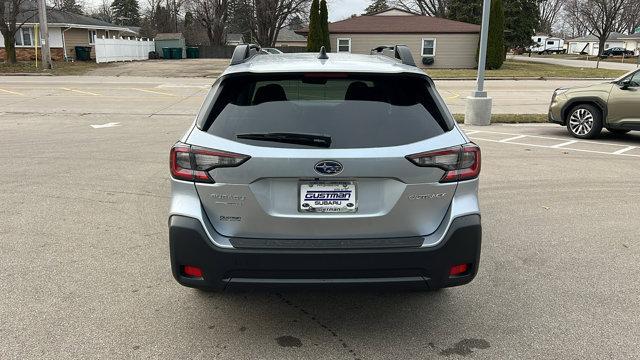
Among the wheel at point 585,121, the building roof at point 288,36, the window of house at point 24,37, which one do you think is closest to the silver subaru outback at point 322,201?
the wheel at point 585,121

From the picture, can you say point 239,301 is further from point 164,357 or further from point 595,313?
point 595,313

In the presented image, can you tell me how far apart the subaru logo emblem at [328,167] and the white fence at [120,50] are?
41.2m

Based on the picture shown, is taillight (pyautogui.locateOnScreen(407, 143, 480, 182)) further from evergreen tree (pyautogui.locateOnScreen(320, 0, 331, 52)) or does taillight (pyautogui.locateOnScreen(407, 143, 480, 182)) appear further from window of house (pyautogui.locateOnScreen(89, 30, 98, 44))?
window of house (pyautogui.locateOnScreen(89, 30, 98, 44))

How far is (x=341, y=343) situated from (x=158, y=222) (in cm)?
295

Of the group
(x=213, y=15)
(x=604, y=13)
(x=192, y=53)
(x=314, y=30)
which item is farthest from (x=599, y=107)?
(x=604, y=13)

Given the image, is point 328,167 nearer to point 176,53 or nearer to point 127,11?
point 176,53

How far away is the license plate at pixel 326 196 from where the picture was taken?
302 centimetres

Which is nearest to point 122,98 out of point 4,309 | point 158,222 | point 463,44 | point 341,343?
point 158,222

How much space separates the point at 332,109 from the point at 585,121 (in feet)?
31.7

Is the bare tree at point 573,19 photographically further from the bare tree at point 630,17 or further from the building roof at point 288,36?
the building roof at point 288,36

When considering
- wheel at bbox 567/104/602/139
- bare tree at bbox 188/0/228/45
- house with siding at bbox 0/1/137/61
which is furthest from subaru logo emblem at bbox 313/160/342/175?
bare tree at bbox 188/0/228/45

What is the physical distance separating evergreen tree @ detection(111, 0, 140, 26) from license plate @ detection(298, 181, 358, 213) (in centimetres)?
10317

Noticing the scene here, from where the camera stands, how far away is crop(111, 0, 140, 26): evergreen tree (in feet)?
320

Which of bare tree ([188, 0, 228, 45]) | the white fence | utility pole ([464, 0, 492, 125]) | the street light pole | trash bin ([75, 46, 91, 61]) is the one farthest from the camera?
bare tree ([188, 0, 228, 45])
